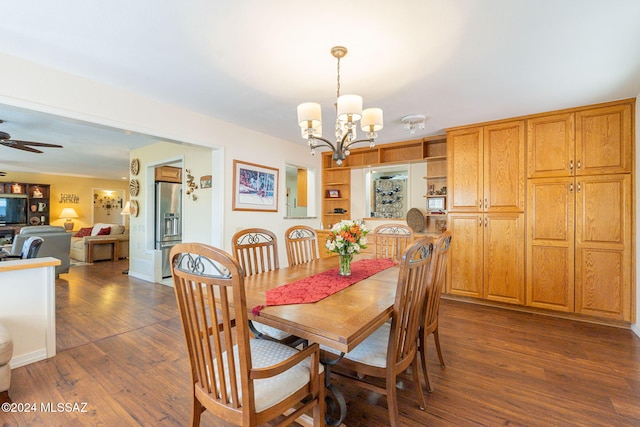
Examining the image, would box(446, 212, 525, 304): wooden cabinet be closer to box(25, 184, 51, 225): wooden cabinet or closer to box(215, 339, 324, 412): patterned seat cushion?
box(215, 339, 324, 412): patterned seat cushion

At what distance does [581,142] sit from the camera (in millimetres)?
3078

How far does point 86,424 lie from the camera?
1580 millimetres

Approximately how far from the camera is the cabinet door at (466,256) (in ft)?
11.9

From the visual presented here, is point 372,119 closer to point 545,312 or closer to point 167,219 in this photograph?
point 545,312

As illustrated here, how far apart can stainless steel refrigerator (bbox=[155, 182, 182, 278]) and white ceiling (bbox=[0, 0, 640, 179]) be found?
2.45 metres

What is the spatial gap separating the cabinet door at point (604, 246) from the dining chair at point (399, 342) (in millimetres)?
2630

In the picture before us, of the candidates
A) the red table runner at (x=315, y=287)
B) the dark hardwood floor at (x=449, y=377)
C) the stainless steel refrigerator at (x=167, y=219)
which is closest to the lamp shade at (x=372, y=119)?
the red table runner at (x=315, y=287)

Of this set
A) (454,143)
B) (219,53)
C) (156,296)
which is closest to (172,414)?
(219,53)

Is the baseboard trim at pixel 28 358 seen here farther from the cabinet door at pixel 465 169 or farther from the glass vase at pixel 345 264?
the cabinet door at pixel 465 169

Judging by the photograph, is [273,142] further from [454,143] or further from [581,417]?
[581,417]

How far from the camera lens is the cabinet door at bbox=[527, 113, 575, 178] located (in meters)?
3.13

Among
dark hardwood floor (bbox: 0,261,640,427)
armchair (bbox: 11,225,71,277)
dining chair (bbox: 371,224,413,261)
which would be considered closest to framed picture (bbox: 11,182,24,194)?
armchair (bbox: 11,225,71,277)

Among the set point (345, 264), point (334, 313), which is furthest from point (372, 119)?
point (334, 313)

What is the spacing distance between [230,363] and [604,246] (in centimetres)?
385
